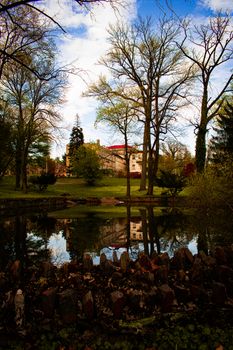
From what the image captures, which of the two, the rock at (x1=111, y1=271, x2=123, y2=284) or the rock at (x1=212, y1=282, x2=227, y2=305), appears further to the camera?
the rock at (x1=111, y1=271, x2=123, y2=284)

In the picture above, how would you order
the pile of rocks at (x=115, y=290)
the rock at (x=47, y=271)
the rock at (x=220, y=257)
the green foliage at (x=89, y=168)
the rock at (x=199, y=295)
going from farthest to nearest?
the green foliage at (x=89, y=168) → the rock at (x=220, y=257) → the rock at (x=47, y=271) → the rock at (x=199, y=295) → the pile of rocks at (x=115, y=290)

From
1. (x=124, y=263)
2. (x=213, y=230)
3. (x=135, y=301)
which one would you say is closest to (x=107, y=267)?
(x=124, y=263)

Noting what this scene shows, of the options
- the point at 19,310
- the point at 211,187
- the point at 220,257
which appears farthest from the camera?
the point at 211,187

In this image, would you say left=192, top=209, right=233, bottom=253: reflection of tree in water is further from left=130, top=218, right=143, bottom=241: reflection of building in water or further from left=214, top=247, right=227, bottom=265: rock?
left=214, top=247, right=227, bottom=265: rock

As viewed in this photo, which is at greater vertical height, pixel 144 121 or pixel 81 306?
pixel 144 121

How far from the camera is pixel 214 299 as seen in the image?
4449 mm

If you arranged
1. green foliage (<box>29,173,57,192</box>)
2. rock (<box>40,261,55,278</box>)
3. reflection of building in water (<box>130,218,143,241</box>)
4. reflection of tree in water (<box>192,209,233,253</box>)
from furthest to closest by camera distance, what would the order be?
green foliage (<box>29,173,57,192</box>) → reflection of building in water (<box>130,218,143,241</box>) → reflection of tree in water (<box>192,209,233,253</box>) → rock (<box>40,261,55,278</box>)

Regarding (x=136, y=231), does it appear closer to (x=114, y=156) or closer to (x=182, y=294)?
(x=182, y=294)

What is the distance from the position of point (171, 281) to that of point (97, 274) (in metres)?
1.26

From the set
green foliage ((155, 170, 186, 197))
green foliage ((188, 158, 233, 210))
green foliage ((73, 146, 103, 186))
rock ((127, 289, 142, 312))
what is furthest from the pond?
green foliage ((73, 146, 103, 186))

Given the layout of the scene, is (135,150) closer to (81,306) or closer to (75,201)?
(75,201)

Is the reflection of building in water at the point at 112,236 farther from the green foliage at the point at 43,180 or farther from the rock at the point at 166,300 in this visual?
the green foliage at the point at 43,180

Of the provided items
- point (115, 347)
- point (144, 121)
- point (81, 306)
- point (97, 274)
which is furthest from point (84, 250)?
point (144, 121)

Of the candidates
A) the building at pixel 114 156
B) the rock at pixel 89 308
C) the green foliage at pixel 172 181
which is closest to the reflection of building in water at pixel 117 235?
the rock at pixel 89 308
